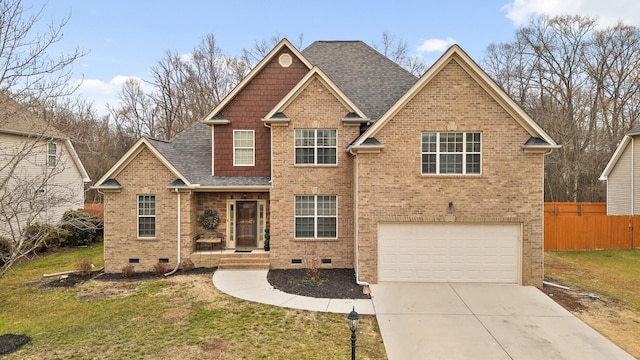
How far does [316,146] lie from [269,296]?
5.72 m

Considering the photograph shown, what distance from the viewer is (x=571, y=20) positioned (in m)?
30.4

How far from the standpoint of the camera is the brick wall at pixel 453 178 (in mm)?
10773

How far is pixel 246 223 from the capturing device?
14.3 m

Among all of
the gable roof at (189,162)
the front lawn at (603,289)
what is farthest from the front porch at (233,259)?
the front lawn at (603,289)

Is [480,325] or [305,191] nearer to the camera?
[480,325]

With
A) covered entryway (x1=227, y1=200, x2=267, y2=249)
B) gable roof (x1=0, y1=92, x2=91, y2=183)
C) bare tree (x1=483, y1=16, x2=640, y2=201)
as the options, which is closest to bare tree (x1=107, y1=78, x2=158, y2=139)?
gable roof (x1=0, y1=92, x2=91, y2=183)

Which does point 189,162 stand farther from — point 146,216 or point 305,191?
point 305,191

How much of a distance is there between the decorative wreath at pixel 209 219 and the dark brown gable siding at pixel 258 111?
1.70m

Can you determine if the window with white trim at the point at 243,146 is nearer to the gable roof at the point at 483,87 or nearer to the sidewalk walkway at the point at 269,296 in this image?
the sidewalk walkway at the point at 269,296

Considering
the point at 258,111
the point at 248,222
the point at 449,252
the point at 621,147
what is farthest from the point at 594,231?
the point at 258,111

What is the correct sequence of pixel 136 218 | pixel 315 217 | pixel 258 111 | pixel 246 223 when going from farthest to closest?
pixel 246 223, pixel 258 111, pixel 136 218, pixel 315 217

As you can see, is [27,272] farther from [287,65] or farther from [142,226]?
[287,65]

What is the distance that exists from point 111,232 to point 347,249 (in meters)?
9.32

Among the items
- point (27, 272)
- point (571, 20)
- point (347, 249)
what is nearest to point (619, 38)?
point (571, 20)
